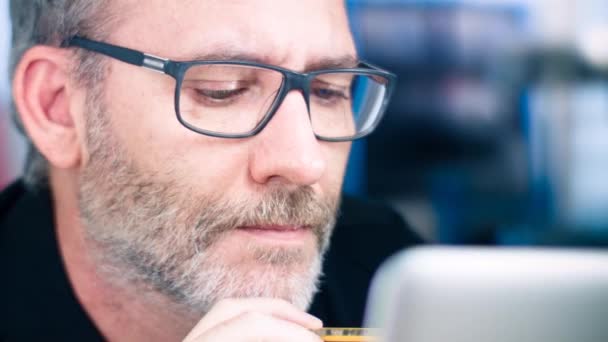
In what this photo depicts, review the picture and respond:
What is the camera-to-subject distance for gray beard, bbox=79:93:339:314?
124 centimetres

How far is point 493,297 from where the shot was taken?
19.2 inches

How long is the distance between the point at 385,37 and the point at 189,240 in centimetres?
217

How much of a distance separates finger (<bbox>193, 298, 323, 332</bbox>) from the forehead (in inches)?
18.8

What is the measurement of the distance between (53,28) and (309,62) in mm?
602

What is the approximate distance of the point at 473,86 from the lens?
3.39 meters

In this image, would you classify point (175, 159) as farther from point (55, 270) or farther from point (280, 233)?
point (55, 270)

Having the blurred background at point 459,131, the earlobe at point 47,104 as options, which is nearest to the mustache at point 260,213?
the earlobe at point 47,104

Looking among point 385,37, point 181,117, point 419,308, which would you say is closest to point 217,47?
point 181,117

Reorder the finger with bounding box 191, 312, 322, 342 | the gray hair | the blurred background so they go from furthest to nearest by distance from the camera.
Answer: the blurred background < the gray hair < the finger with bounding box 191, 312, 322, 342

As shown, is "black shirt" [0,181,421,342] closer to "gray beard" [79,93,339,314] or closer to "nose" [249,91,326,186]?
"gray beard" [79,93,339,314]

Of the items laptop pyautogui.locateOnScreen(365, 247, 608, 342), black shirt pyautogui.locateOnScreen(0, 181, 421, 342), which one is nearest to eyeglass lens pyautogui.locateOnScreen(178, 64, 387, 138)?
black shirt pyautogui.locateOnScreen(0, 181, 421, 342)

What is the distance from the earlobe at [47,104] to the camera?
1426 mm

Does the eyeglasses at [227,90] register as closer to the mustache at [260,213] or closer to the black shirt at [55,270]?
the mustache at [260,213]

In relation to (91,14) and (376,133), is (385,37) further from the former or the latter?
(91,14)
